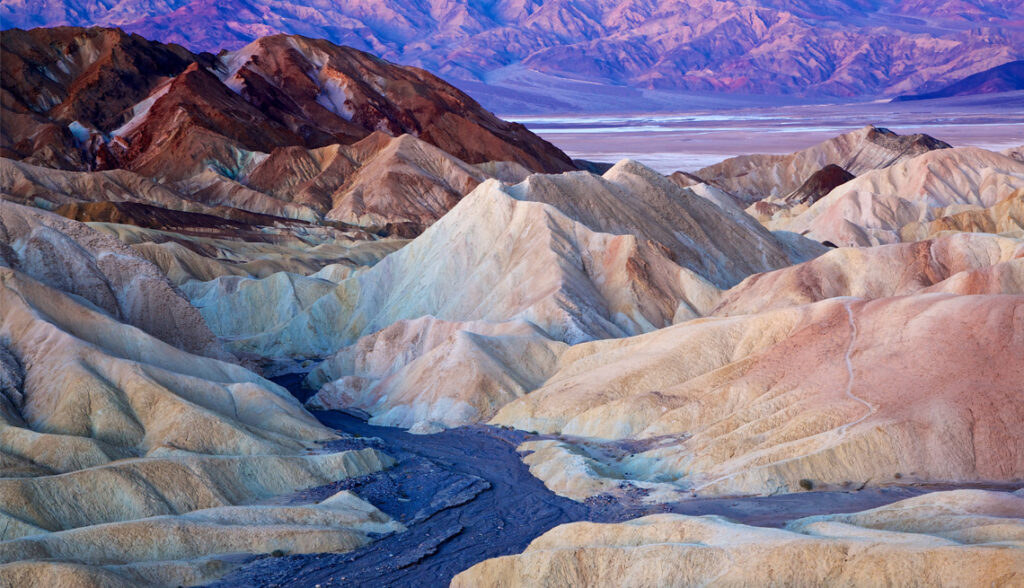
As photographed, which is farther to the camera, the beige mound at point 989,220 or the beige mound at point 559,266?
the beige mound at point 989,220

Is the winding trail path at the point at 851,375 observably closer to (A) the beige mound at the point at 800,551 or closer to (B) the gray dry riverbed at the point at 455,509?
(B) the gray dry riverbed at the point at 455,509

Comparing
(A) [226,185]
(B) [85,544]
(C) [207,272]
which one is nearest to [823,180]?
(A) [226,185]

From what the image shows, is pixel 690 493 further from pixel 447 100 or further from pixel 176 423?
pixel 447 100

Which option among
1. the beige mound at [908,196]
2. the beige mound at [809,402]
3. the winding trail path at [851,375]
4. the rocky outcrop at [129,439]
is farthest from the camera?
the beige mound at [908,196]

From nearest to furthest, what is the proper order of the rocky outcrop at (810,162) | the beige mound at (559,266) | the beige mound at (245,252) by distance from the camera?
the beige mound at (559,266) < the beige mound at (245,252) < the rocky outcrop at (810,162)

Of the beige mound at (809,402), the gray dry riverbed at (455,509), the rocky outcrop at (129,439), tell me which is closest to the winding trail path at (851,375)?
the beige mound at (809,402)

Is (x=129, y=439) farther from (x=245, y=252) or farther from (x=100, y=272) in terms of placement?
(x=245, y=252)
